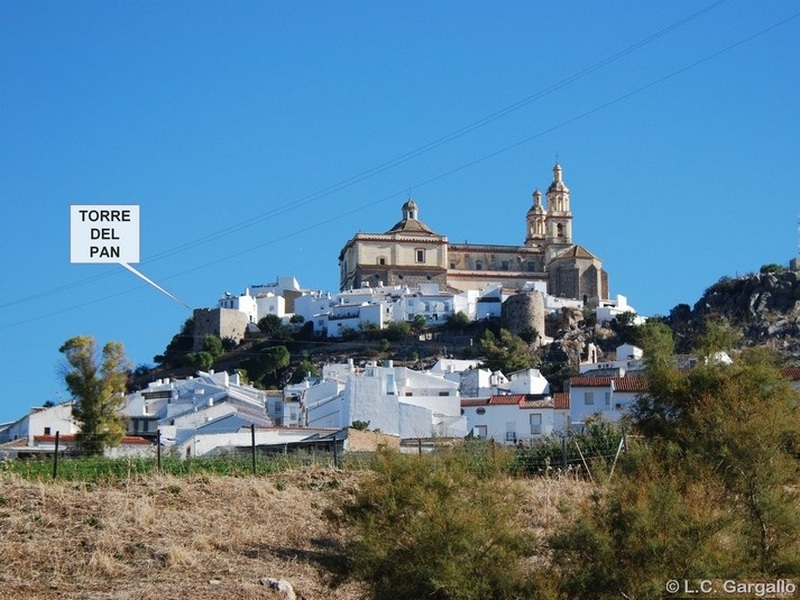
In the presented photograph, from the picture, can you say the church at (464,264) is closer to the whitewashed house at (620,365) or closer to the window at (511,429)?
the whitewashed house at (620,365)

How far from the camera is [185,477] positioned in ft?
64.8

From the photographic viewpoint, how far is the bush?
1392 cm

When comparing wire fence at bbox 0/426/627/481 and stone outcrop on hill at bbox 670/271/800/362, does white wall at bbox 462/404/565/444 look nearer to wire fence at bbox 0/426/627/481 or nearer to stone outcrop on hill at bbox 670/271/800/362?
wire fence at bbox 0/426/627/481

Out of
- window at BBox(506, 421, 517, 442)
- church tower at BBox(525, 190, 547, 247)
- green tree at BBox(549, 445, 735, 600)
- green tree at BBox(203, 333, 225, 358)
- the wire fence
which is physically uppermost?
church tower at BBox(525, 190, 547, 247)

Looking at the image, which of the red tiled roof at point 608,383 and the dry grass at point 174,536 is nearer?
the dry grass at point 174,536

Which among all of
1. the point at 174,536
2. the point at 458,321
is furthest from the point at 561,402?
the point at 458,321

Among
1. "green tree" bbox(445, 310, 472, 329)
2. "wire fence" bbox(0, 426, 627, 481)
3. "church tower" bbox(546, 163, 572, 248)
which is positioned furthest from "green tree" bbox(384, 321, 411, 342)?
"wire fence" bbox(0, 426, 627, 481)

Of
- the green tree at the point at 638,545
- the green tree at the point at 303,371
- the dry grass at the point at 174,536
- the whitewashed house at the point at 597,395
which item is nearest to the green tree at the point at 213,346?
the green tree at the point at 303,371

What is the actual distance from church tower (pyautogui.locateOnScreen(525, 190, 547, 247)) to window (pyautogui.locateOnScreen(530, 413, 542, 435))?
68254 mm

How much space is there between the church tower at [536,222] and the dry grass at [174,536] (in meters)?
99.8

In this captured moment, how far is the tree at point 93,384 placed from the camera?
39375 mm

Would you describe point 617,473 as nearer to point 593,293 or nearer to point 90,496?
point 90,496

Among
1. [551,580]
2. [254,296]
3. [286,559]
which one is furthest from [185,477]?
[254,296]

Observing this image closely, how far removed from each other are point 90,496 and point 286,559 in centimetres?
297
